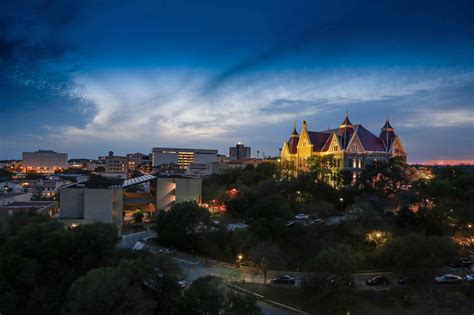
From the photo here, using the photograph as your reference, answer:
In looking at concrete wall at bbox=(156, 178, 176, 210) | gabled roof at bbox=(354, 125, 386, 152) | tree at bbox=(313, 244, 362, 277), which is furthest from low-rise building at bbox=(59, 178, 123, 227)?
gabled roof at bbox=(354, 125, 386, 152)

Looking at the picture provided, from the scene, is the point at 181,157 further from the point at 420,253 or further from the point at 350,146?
the point at 420,253

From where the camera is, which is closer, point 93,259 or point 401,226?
point 93,259

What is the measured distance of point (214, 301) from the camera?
15.5 meters

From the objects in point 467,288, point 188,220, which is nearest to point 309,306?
point 467,288

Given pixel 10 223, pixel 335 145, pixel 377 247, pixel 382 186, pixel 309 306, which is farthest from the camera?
pixel 335 145

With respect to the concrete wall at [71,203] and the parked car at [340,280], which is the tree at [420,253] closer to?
the parked car at [340,280]

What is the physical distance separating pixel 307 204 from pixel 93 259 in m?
20.5

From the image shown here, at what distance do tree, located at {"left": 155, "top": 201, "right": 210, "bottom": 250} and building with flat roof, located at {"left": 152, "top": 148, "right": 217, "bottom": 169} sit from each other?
112m

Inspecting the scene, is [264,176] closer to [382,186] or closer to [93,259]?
[382,186]

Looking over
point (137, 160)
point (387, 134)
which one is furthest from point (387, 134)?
point (137, 160)

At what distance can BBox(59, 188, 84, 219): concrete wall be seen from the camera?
34.8 meters

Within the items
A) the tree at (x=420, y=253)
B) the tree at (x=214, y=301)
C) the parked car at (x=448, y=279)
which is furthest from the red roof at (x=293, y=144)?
the tree at (x=214, y=301)

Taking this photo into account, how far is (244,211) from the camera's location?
3453 centimetres

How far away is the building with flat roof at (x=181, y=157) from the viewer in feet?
483
